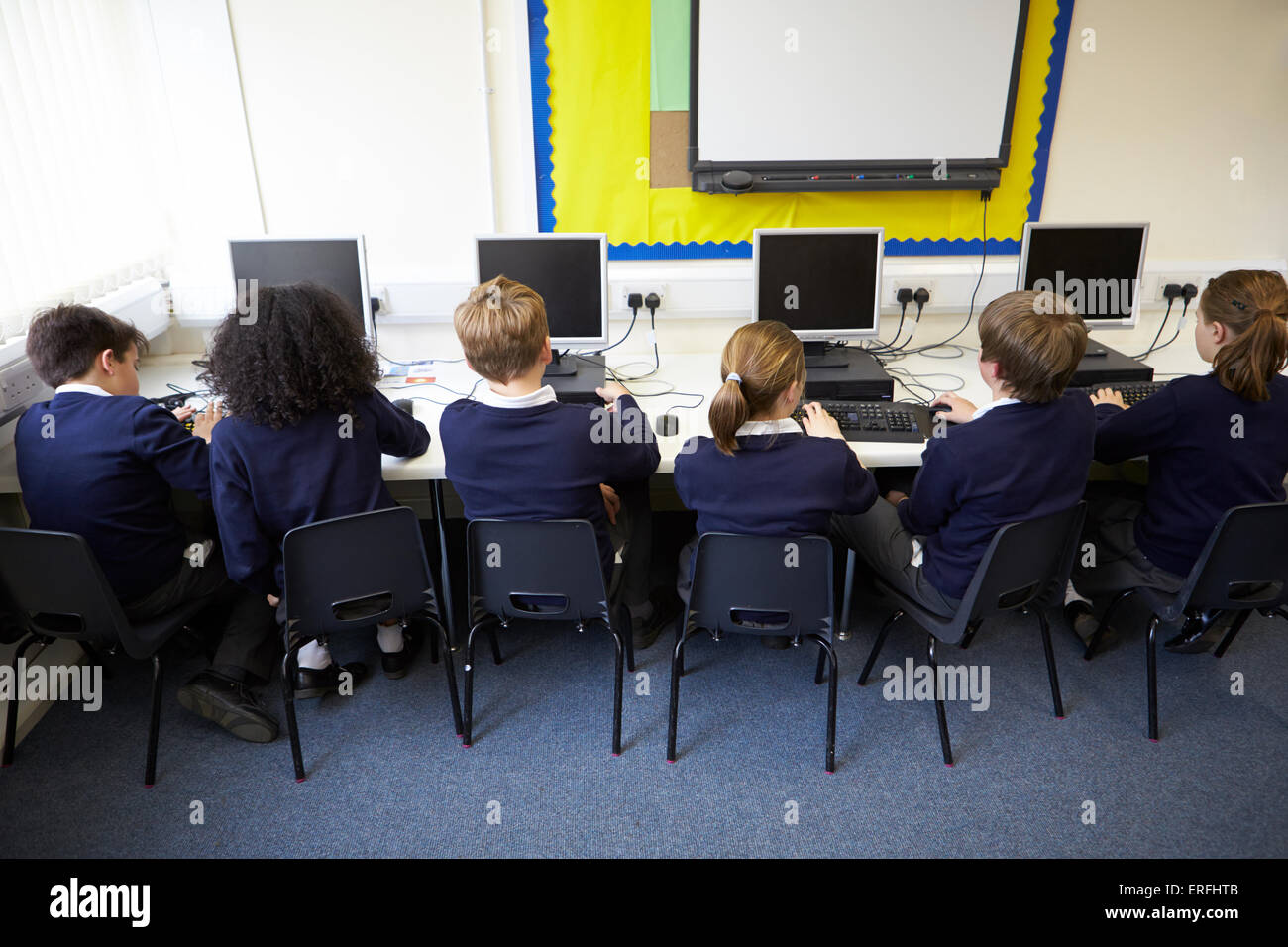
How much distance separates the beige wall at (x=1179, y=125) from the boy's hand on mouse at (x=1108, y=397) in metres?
0.94

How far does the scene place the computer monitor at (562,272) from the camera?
2443 millimetres

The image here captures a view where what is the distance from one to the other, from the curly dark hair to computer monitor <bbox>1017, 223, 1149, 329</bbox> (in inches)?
82.1

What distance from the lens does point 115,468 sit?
5.98 feet

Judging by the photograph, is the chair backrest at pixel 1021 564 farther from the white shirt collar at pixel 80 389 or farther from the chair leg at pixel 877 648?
the white shirt collar at pixel 80 389

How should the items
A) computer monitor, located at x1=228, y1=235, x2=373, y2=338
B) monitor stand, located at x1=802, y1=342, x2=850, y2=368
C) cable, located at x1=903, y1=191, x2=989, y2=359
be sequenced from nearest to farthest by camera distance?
computer monitor, located at x1=228, y1=235, x2=373, y2=338, monitor stand, located at x1=802, y1=342, x2=850, y2=368, cable, located at x1=903, y1=191, x2=989, y2=359

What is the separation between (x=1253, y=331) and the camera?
180 centimetres

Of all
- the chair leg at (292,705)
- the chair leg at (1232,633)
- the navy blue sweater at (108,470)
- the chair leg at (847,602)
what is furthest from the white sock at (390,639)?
the chair leg at (1232,633)

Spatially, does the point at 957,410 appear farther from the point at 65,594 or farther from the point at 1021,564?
the point at 65,594

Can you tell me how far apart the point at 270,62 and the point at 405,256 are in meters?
0.70

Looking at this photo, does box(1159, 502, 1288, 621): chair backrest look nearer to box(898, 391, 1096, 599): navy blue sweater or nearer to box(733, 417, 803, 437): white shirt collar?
box(898, 391, 1096, 599): navy blue sweater

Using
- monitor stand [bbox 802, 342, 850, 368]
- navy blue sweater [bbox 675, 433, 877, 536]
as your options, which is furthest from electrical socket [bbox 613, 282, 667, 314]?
navy blue sweater [bbox 675, 433, 877, 536]

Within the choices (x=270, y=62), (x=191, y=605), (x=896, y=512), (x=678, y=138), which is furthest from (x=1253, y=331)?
(x=270, y=62)

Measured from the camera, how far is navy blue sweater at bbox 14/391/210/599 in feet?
5.92
